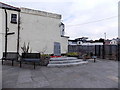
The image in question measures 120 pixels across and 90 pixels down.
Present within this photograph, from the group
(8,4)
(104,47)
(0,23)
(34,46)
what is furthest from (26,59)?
(104,47)

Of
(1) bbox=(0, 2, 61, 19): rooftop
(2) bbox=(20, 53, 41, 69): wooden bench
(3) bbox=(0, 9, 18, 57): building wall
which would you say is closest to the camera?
(2) bbox=(20, 53, 41, 69): wooden bench

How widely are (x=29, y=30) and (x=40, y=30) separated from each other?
1.38 metres

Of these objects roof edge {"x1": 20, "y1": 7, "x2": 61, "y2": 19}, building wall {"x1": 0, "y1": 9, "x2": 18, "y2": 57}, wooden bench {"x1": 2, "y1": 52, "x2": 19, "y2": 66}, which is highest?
roof edge {"x1": 20, "y1": 7, "x2": 61, "y2": 19}

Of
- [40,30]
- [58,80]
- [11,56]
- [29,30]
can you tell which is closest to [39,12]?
[40,30]

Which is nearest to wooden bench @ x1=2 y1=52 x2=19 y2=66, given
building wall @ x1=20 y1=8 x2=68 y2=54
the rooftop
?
building wall @ x1=20 y1=8 x2=68 y2=54

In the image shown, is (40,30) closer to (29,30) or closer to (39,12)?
(29,30)

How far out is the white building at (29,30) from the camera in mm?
11609

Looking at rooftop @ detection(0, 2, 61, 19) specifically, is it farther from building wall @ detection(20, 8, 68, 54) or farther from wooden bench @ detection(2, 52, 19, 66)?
wooden bench @ detection(2, 52, 19, 66)

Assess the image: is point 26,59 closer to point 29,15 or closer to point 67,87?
point 67,87

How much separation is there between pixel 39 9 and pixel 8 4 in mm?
3861

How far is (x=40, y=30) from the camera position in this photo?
525 inches

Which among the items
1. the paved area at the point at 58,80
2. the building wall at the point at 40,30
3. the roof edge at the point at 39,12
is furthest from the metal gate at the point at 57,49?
the paved area at the point at 58,80

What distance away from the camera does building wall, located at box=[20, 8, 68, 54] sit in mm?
12492

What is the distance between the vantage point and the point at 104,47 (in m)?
14.7
